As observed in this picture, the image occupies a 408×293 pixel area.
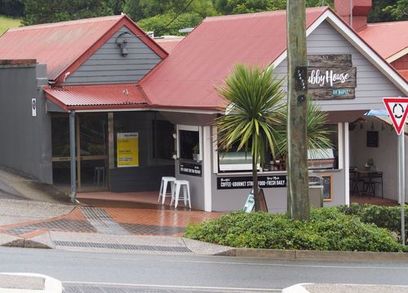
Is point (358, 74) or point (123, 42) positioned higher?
point (123, 42)

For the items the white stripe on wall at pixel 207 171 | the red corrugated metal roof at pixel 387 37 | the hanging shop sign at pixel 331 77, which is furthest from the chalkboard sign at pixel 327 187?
the red corrugated metal roof at pixel 387 37

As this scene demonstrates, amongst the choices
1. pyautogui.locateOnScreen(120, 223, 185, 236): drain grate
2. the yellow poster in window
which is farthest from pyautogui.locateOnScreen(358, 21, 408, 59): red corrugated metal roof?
pyautogui.locateOnScreen(120, 223, 185, 236): drain grate

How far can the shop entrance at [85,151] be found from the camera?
2481cm

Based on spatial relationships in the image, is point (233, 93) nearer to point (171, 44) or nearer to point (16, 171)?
point (16, 171)

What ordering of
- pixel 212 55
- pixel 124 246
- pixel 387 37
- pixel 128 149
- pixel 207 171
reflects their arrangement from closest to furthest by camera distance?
pixel 124 246
pixel 207 171
pixel 212 55
pixel 128 149
pixel 387 37

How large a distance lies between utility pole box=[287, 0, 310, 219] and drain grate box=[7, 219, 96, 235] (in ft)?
14.8

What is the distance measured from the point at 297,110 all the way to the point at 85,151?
10.2 meters

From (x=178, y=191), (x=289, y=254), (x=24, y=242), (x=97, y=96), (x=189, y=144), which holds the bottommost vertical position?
(x=289, y=254)

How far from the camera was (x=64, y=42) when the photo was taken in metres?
26.7

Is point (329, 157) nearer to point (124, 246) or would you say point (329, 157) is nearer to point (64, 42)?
point (124, 246)

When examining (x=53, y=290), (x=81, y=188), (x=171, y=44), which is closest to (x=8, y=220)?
(x=81, y=188)

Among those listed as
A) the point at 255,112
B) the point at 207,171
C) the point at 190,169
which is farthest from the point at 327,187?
the point at 255,112

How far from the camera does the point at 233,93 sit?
59.5ft

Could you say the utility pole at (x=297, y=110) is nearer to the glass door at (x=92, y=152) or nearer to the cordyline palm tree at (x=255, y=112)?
the cordyline palm tree at (x=255, y=112)
